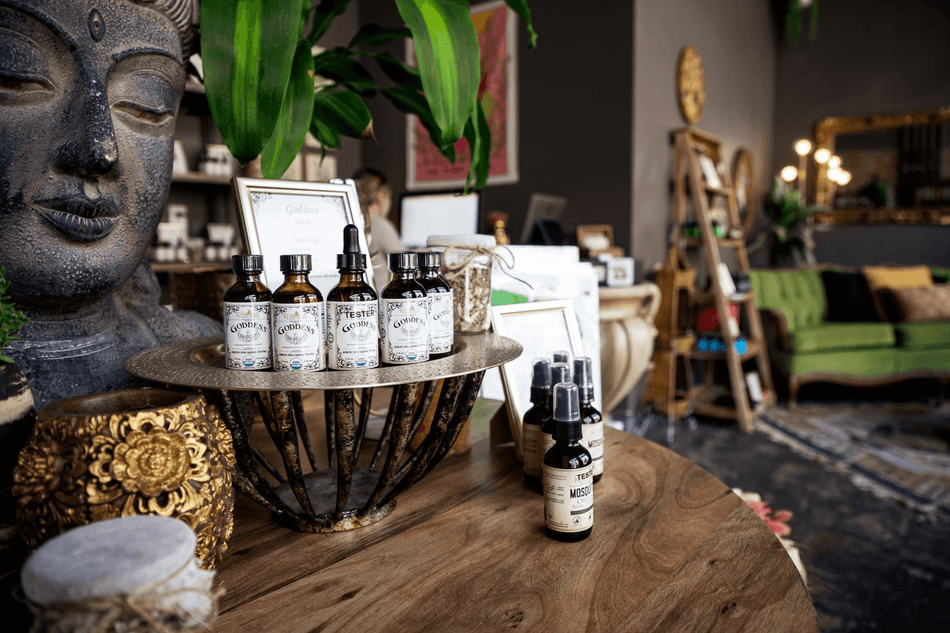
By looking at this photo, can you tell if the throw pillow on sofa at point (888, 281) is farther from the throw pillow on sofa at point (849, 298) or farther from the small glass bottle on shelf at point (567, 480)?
the small glass bottle on shelf at point (567, 480)

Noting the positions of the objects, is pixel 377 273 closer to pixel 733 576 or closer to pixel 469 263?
pixel 469 263

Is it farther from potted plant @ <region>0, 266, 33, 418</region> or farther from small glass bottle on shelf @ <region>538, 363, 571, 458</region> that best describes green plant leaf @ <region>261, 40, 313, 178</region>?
small glass bottle on shelf @ <region>538, 363, 571, 458</region>

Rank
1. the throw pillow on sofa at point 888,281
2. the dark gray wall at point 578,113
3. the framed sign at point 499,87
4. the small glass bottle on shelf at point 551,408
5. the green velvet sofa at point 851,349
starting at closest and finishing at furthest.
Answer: the small glass bottle on shelf at point 551,408 < the dark gray wall at point 578,113 < the framed sign at point 499,87 < the green velvet sofa at point 851,349 < the throw pillow on sofa at point 888,281

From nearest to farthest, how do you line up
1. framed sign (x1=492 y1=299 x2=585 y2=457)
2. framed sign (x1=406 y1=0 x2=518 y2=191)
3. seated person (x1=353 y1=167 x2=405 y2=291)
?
framed sign (x1=492 y1=299 x2=585 y2=457) → seated person (x1=353 y1=167 x2=405 y2=291) → framed sign (x1=406 y1=0 x2=518 y2=191)

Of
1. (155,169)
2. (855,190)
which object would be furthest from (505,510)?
(855,190)

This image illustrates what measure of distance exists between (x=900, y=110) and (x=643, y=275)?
3820mm

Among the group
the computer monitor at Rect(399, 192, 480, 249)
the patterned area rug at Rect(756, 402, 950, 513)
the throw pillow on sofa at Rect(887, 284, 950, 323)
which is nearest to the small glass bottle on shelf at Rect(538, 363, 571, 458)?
the computer monitor at Rect(399, 192, 480, 249)

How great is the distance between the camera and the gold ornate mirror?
5.24m

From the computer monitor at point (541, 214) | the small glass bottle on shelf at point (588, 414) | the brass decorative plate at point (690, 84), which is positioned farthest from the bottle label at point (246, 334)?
the brass decorative plate at point (690, 84)

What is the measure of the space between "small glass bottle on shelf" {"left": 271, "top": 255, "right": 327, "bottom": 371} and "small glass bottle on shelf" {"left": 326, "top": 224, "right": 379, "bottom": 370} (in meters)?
0.02

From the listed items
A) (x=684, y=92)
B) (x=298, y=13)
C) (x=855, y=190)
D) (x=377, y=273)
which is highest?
(x=684, y=92)

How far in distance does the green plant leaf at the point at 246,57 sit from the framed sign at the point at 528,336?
45 cm

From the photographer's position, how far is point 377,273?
4.35 ft

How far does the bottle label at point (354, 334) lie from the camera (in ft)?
1.98
